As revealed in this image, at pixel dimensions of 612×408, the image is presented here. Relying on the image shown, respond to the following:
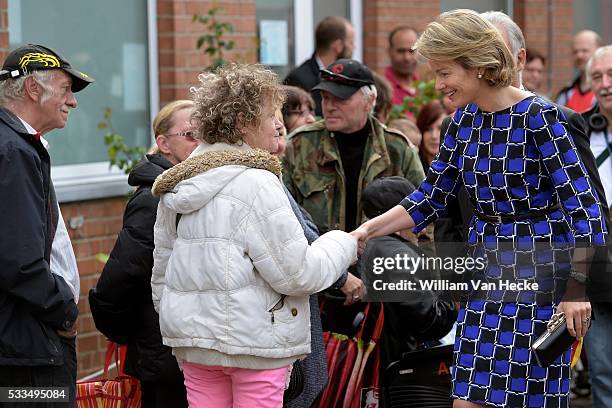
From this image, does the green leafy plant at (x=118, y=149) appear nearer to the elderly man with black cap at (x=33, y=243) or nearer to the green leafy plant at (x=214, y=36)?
the green leafy plant at (x=214, y=36)

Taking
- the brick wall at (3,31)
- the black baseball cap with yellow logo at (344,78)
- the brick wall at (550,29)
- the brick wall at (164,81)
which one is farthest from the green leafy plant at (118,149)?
the brick wall at (550,29)

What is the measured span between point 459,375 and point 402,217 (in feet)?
2.19

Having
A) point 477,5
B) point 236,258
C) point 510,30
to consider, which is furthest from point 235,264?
point 477,5

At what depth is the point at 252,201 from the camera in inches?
159

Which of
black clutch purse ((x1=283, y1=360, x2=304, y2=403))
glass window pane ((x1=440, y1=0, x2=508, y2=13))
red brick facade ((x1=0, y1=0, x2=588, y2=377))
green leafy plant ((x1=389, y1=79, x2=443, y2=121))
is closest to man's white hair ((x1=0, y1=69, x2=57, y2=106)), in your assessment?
black clutch purse ((x1=283, y1=360, x2=304, y2=403))

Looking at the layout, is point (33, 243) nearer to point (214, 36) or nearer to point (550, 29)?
point (214, 36)

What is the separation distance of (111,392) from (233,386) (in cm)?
103

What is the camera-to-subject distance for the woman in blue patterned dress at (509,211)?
4.09 m

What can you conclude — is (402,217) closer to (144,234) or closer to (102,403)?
(144,234)

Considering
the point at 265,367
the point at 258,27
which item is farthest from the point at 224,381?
the point at 258,27

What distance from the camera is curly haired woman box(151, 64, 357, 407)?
4031mm

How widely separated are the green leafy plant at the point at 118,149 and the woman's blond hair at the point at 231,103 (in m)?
2.81

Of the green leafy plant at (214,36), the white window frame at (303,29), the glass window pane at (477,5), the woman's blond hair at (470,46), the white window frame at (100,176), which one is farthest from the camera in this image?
the glass window pane at (477,5)

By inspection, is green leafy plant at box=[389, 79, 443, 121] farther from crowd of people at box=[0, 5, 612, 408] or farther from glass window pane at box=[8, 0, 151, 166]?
crowd of people at box=[0, 5, 612, 408]
